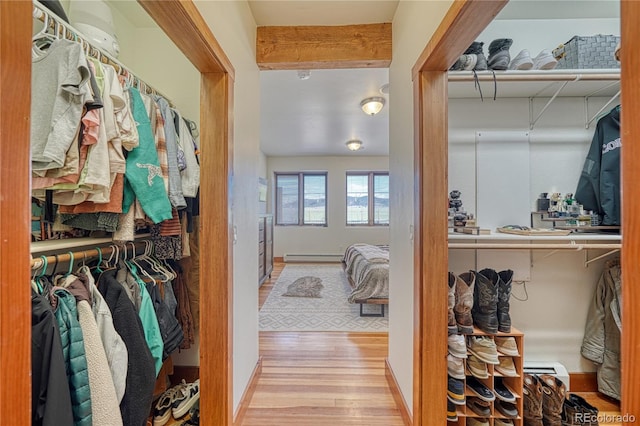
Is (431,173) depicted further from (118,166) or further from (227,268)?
(118,166)

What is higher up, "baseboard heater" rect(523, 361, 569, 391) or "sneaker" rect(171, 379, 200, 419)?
"baseboard heater" rect(523, 361, 569, 391)

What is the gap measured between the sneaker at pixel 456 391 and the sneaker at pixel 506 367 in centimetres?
23

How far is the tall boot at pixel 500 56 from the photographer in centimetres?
145

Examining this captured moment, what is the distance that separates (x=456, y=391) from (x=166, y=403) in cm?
A: 157

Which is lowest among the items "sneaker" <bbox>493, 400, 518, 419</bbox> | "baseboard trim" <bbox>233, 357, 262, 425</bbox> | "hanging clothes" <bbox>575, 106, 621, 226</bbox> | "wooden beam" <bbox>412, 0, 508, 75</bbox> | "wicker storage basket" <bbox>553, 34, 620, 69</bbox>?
"baseboard trim" <bbox>233, 357, 262, 425</bbox>

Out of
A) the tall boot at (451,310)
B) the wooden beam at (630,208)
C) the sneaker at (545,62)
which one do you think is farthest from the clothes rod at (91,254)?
the sneaker at (545,62)

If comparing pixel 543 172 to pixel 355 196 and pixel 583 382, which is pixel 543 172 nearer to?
pixel 583 382

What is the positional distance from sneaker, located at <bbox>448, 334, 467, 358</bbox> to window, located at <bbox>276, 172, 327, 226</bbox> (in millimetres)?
4921

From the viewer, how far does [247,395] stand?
1610 millimetres

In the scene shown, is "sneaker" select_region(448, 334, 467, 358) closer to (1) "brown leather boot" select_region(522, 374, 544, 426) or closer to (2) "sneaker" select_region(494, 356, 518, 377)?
(2) "sneaker" select_region(494, 356, 518, 377)

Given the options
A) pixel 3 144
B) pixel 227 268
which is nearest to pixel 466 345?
pixel 227 268

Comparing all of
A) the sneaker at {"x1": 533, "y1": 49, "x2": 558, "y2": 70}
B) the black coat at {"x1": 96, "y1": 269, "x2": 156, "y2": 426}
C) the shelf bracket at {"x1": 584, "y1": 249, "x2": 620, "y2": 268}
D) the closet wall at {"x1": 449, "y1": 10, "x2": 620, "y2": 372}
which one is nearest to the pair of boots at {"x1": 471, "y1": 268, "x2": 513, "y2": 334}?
the closet wall at {"x1": 449, "y1": 10, "x2": 620, "y2": 372}

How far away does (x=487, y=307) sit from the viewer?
4.67 feet

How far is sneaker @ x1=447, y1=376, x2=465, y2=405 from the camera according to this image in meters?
1.34
